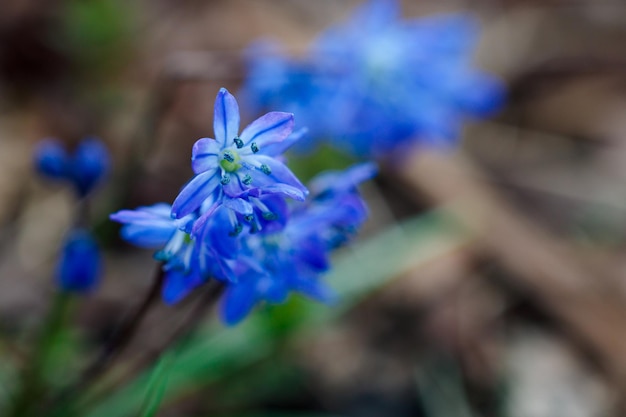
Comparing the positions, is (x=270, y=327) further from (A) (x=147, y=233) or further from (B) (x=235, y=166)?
(B) (x=235, y=166)

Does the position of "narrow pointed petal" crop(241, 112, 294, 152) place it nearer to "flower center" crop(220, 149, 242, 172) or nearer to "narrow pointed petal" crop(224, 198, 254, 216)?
"flower center" crop(220, 149, 242, 172)

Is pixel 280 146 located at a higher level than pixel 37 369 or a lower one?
higher

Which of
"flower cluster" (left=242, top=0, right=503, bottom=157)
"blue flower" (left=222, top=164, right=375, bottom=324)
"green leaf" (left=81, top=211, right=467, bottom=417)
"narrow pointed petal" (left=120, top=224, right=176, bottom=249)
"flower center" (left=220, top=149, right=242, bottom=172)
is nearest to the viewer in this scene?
"flower center" (left=220, top=149, right=242, bottom=172)

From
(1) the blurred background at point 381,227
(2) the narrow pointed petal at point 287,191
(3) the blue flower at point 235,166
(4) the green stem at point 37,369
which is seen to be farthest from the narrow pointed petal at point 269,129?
(1) the blurred background at point 381,227

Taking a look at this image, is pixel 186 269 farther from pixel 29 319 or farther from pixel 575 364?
pixel 575 364

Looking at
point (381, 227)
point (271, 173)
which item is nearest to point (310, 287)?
point (271, 173)

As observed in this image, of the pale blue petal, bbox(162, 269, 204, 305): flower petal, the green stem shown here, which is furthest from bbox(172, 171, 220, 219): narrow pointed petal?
the green stem

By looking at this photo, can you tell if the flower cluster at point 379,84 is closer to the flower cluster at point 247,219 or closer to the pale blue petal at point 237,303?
the flower cluster at point 247,219
